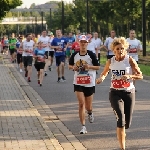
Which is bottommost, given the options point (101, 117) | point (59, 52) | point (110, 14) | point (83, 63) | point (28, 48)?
point (101, 117)

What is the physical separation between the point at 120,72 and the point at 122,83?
6.6 inches

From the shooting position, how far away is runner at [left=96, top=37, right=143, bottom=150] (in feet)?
28.8

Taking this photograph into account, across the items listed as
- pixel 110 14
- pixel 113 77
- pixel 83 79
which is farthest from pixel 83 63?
pixel 110 14

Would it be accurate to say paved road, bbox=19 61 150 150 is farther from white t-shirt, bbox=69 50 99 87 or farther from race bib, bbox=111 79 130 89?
race bib, bbox=111 79 130 89

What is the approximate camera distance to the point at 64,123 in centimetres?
1238

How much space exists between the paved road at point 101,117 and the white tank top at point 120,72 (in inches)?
39.7

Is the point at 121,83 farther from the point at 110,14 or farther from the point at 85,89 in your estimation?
the point at 110,14

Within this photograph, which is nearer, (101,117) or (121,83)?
(121,83)

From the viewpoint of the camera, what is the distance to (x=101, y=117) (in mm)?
13000

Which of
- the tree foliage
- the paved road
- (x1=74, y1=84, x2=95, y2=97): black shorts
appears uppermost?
the tree foliage

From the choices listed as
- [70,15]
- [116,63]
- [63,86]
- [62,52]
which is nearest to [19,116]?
[116,63]

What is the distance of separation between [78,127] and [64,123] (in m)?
0.71

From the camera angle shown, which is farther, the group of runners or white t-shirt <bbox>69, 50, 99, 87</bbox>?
white t-shirt <bbox>69, 50, 99, 87</bbox>

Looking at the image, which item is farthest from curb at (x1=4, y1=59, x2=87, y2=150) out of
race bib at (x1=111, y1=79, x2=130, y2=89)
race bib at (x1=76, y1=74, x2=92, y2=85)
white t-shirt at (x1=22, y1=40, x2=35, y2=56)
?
white t-shirt at (x1=22, y1=40, x2=35, y2=56)
